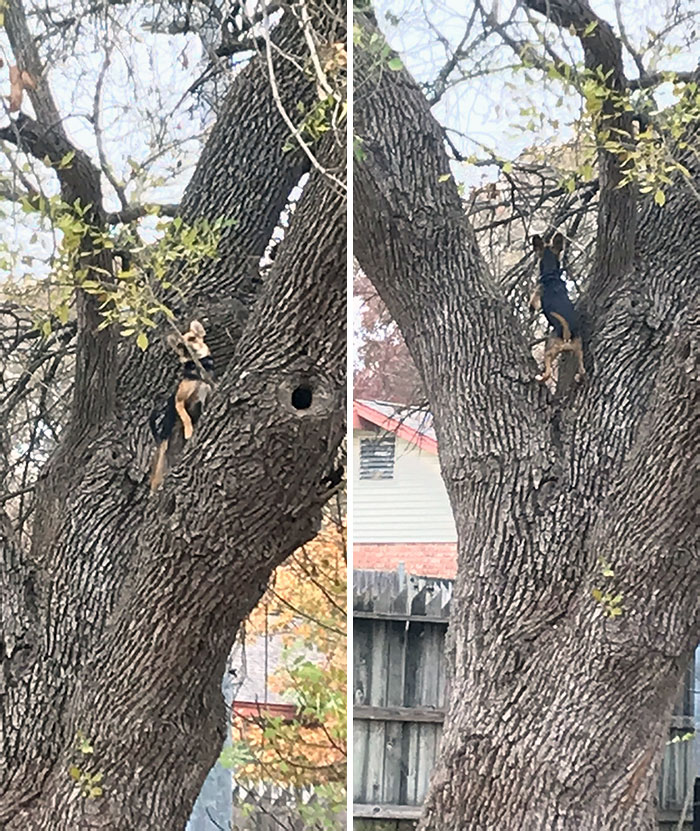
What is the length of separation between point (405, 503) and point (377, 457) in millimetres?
79

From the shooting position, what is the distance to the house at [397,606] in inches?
63.5

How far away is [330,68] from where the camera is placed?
5.60 ft

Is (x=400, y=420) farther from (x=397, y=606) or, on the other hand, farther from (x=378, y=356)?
(x=397, y=606)

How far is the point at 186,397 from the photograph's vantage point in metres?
1.73

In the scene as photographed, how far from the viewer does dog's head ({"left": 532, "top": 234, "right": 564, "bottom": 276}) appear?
1.61 meters

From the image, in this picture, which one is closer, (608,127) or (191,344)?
(608,127)

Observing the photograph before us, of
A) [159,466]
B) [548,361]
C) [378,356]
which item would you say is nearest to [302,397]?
[378,356]

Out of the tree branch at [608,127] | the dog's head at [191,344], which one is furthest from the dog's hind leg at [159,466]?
the tree branch at [608,127]

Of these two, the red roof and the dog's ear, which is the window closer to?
the red roof

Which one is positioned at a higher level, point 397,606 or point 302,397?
point 302,397

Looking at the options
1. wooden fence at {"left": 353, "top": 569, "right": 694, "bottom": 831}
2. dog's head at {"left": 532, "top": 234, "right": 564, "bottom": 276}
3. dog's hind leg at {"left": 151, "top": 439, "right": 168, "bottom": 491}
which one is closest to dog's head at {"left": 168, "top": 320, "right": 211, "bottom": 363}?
dog's hind leg at {"left": 151, "top": 439, "right": 168, "bottom": 491}

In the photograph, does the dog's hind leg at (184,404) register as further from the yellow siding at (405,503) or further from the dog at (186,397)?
the yellow siding at (405,503)

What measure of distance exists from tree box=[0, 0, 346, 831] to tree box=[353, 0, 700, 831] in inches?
5.4

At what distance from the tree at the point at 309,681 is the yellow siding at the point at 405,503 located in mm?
46
